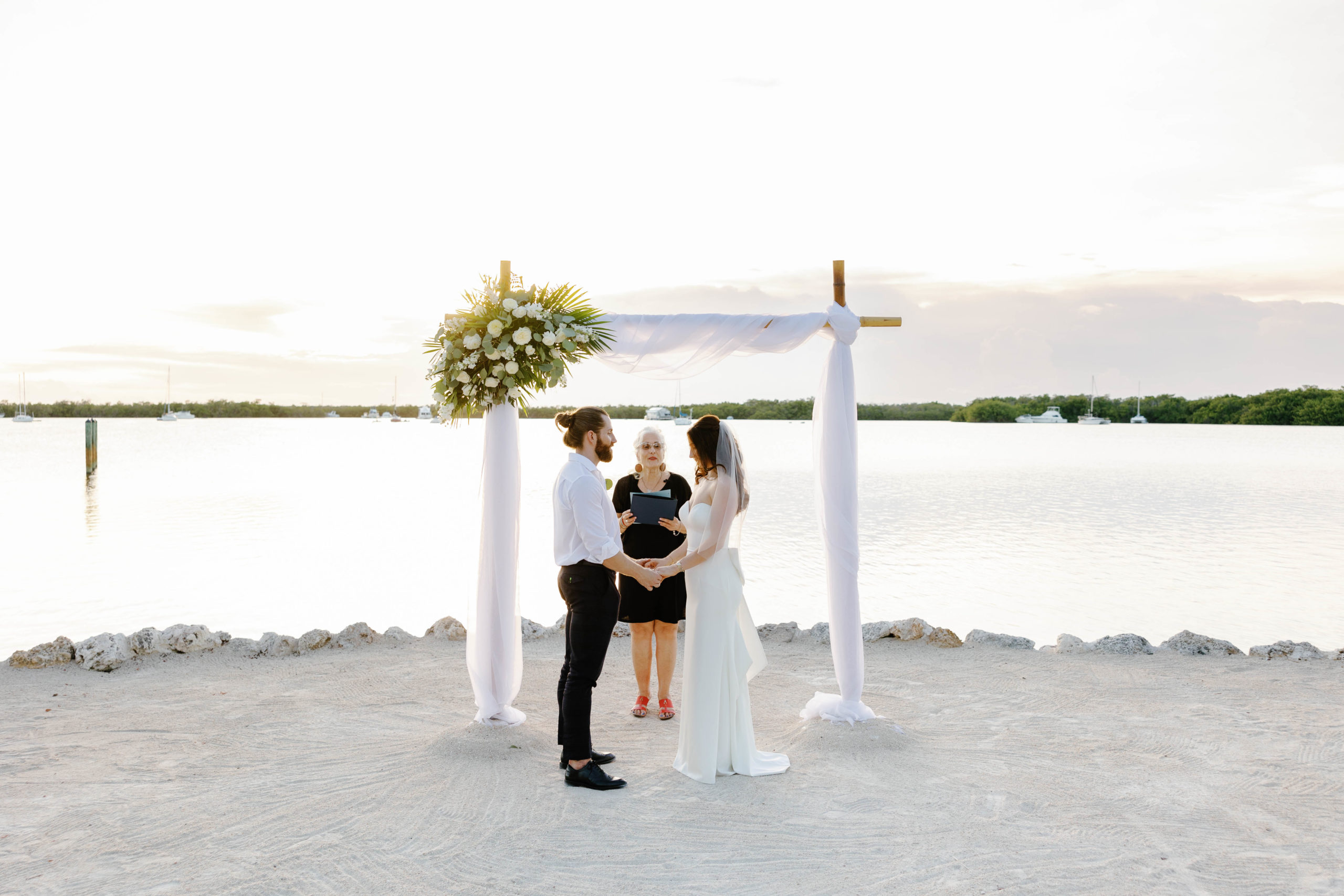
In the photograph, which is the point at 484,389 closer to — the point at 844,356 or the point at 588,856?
the point at 844,356

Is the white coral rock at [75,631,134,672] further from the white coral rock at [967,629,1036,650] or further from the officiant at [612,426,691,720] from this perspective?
the white coral rock at [967,629,1036,650]

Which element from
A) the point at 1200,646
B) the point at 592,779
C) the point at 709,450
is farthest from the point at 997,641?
the point at 592,779

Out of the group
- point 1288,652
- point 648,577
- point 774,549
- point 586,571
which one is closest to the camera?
point 586,571

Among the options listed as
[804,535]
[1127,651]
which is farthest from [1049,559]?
[1127,651]

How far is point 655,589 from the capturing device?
18.8ft

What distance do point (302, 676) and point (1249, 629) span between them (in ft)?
35.8

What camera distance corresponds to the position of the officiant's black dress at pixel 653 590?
19.0 feet

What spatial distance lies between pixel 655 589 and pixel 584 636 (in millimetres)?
1246

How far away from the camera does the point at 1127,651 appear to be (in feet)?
25.1

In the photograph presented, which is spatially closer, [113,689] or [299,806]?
[299,806]

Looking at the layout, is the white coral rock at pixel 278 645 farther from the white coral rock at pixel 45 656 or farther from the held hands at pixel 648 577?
the held hands at pixel 648 577

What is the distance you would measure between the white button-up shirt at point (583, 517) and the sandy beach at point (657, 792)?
4.37 ft

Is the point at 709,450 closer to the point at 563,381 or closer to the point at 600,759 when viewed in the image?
→ the point at 563,381

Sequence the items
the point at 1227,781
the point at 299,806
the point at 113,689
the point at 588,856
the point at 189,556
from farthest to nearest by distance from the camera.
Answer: the point at 189,556, the point at 113,689, the point at 1227,781, the point at 299,806, the point at 588,856
